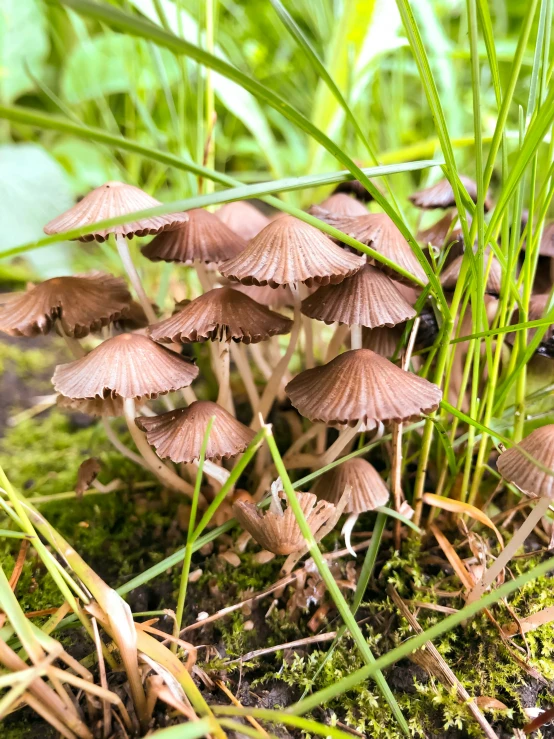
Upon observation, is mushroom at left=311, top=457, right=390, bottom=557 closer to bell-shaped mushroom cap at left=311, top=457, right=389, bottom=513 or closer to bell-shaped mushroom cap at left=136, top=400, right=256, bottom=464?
bell-shaped mushroom cap at left=311, top=457, right=389, bottom=513

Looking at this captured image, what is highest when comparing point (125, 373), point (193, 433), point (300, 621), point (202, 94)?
point (202, 94)

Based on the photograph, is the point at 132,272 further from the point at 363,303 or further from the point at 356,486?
the point at 356,486

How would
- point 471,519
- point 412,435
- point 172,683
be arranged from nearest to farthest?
1. point 172,683
2. point 471,519
3. point 412,435

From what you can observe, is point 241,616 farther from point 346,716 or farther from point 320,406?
point 320,406

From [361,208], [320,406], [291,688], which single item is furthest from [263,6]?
[291,688]

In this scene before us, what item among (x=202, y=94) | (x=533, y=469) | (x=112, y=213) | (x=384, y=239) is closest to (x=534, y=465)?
(x=533, y=469)

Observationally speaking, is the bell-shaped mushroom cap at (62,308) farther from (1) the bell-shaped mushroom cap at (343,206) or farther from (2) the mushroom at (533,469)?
(2) the mushroom at (533,469)
